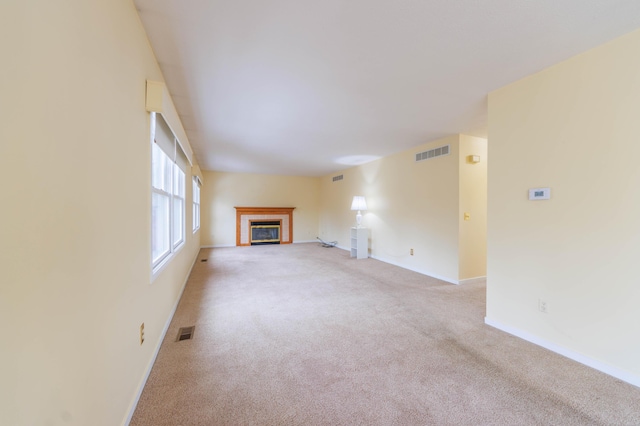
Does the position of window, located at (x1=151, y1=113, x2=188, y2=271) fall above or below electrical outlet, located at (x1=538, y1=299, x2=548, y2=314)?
above

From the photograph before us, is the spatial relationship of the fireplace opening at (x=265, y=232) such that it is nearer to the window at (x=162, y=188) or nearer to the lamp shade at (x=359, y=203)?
the lamp shade at (x=359, y=203)

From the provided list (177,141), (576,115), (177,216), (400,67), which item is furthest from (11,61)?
(177,216)

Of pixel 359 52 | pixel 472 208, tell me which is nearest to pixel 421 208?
pixel 472 208

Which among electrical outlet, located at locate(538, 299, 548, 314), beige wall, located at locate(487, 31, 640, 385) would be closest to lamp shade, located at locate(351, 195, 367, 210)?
beige wall, located at locate(487, 31, 640, 385)

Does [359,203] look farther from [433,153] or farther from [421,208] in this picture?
[433,153]

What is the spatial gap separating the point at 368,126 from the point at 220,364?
→ 3367mm

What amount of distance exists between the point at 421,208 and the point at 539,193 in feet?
8.12

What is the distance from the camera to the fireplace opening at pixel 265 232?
8.56 meters

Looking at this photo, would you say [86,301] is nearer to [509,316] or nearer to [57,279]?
[57,279]

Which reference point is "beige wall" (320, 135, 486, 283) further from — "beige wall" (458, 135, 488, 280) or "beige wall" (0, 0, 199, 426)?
"beige wall" (0, 0, 199, 426)

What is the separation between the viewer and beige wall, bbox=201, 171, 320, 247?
8.08 meters

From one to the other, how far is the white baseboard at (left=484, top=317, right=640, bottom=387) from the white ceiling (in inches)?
94.9

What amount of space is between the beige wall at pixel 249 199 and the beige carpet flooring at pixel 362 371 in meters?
5.12

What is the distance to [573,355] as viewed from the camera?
6.79 feet
